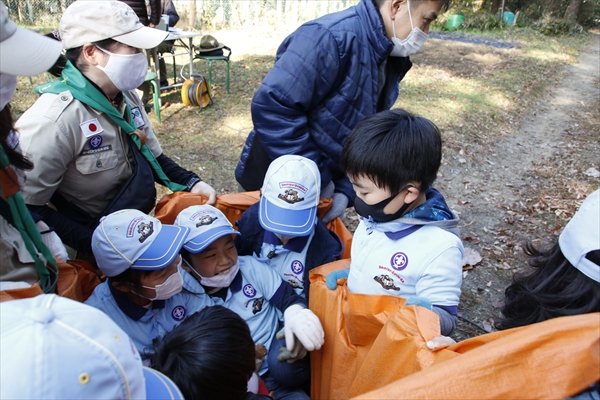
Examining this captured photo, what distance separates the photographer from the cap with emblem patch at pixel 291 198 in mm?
2377

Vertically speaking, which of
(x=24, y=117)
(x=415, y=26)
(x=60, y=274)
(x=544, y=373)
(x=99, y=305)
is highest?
(x=415, y=26)

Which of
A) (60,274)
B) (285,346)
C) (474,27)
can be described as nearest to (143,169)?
(60,274)

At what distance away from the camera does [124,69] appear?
92.2 inches

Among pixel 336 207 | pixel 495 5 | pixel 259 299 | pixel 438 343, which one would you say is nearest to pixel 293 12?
pixel 495 5

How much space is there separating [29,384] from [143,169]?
1.78m

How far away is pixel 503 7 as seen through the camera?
76.7 ft

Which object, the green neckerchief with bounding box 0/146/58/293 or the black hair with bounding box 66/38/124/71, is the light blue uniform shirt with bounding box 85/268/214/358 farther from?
the black hair with bounding box 66/38/124/71

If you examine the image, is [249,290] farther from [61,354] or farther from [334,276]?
[61,354]

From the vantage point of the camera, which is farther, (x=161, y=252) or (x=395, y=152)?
(x=161, y=252)

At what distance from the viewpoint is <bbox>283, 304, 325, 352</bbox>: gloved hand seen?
6.45 feet

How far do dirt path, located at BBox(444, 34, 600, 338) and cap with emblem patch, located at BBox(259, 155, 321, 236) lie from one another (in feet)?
6.52

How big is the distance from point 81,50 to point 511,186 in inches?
225

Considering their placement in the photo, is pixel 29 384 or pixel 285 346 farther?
pixel 285 346

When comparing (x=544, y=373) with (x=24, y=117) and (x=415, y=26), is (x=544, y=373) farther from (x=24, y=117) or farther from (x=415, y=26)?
(x=24, y=117)
